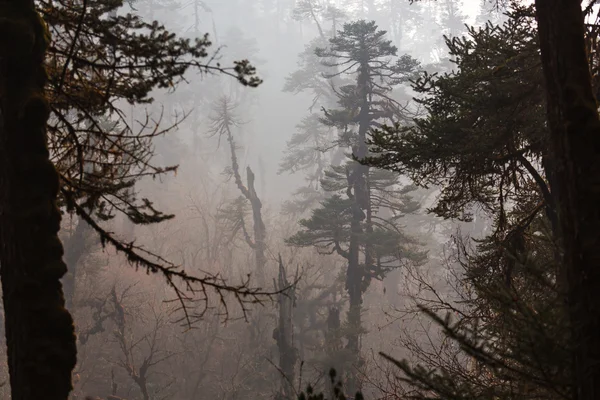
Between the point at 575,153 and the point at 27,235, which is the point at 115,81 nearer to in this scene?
the point at 27,235

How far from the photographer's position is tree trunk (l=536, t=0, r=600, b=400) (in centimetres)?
380

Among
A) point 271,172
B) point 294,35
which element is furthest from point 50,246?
point 294,35

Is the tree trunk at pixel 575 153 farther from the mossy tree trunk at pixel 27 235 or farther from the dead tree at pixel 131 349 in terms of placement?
the dead tree at pixel 131 349

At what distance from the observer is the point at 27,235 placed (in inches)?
156

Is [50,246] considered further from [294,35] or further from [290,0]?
[290,0]

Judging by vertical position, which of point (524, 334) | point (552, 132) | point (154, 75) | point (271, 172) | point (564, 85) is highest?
point (271, 172)

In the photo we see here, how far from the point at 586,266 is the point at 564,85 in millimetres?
1453

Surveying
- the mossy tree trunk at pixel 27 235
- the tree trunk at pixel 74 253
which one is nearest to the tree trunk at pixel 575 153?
the mossy tree trunk at pixel 27 235

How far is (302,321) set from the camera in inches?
1209

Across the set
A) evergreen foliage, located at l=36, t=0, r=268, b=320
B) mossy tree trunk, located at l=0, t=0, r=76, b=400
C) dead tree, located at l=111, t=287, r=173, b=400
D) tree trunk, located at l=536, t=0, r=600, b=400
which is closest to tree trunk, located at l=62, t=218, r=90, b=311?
dead tree, located at l=111, t=287, r=173, b=400

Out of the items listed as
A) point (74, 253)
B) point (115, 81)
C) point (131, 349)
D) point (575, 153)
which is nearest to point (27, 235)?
point (115, 81)

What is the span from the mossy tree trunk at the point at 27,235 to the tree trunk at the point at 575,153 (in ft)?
12.6

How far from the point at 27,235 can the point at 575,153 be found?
14.0ft

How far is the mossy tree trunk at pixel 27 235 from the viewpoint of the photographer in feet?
12.8
